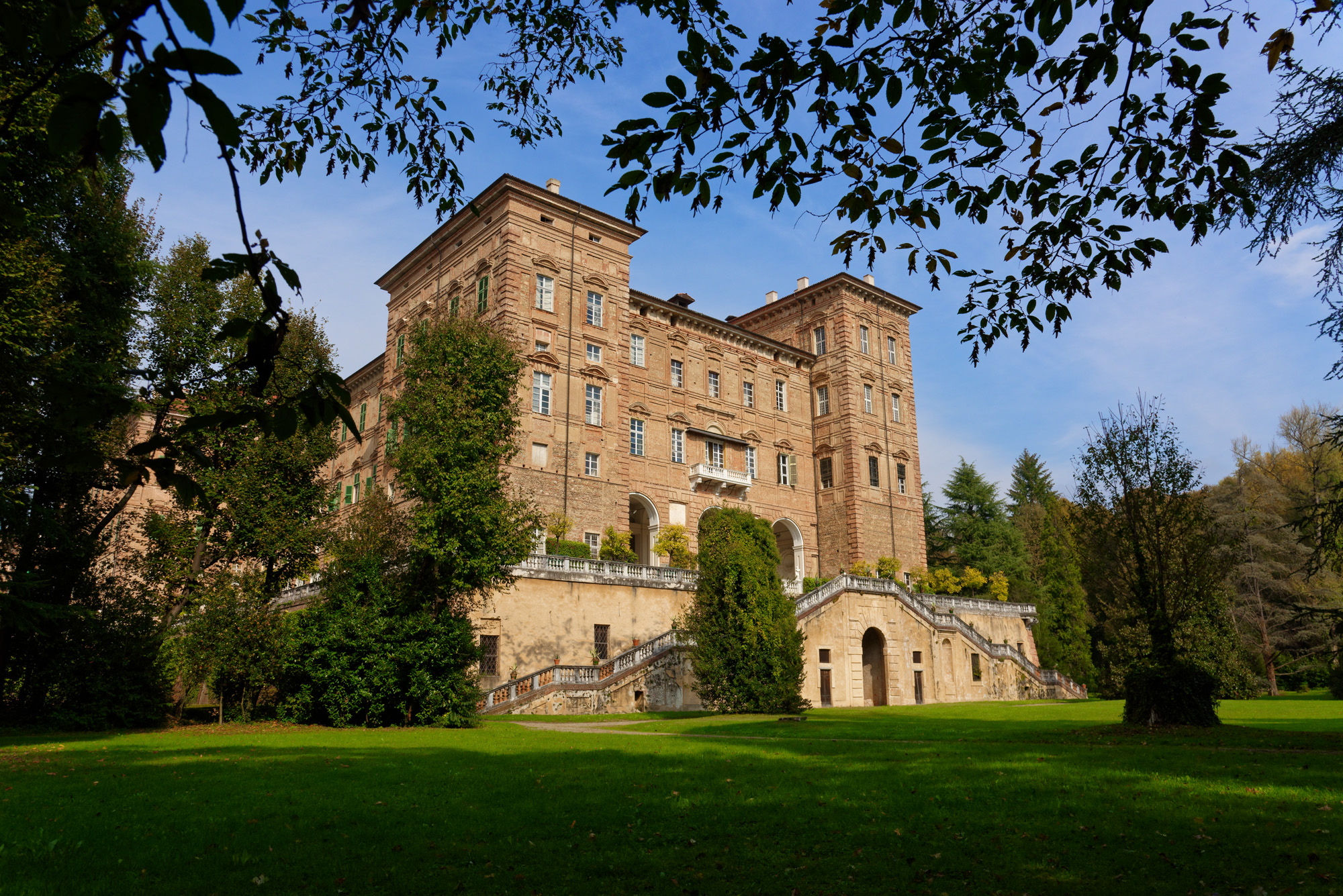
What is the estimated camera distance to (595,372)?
4094 centimetres

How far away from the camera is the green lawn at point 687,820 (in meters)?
5.97

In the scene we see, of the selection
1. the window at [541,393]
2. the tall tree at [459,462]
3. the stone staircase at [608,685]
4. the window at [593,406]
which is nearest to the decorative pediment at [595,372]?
the window at [593,406]

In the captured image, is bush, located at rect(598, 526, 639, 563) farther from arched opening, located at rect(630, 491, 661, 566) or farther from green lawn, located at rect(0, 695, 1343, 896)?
green lawn, located at rect(0, 695, 1343, 896)

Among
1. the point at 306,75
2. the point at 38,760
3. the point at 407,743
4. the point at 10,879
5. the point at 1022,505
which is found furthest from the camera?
the point at 1022,505

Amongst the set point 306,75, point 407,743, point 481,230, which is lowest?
point 407,743

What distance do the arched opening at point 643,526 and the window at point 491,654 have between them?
13.4 m

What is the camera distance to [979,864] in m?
6.26

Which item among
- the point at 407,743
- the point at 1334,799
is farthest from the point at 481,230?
the point at 1334,799

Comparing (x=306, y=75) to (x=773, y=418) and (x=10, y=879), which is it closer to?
(x=10, y=879)

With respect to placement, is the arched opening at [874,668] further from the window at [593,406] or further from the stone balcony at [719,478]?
the window at [593,406]

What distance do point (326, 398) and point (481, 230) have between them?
39.8m

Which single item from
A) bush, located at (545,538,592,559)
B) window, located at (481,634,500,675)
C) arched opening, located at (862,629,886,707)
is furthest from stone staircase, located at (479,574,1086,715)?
arched opening, located at (862,629,886,707)

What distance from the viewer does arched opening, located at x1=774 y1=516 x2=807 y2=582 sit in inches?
1997

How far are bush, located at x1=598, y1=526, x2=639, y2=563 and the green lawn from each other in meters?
22.4
